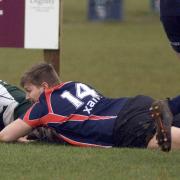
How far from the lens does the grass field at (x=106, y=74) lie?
6879mm

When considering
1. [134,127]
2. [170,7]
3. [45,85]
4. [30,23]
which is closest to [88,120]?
[134,127]

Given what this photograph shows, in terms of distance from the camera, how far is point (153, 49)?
23.7 meters

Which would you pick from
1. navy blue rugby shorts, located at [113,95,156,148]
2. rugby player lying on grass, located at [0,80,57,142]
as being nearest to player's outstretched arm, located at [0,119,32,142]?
rugby player lying on grass, located at [0,80,57,142]

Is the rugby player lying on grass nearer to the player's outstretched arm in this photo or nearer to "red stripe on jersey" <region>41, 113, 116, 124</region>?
the player's outstretched arm

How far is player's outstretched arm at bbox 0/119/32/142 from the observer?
807 centimetres

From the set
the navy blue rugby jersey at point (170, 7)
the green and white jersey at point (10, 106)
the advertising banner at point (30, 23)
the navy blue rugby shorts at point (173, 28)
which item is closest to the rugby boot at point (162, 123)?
the navy blue rugby shorts at point (173, 28)

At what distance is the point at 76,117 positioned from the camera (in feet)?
26.4

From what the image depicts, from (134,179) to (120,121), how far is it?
58.5 inches

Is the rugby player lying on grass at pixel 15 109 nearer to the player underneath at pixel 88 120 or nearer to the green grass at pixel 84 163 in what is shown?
the player underneath at pixel 88 120

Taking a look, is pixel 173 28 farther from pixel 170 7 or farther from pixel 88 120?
pixel 88 120

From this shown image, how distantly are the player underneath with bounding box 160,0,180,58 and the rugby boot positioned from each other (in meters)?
0.53

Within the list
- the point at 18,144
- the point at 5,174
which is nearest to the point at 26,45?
the point at 18,144

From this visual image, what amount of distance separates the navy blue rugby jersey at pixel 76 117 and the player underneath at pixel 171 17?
1.04m

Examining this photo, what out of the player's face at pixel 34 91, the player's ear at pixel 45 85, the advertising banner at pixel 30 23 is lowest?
the player's face at pixel 34 91
